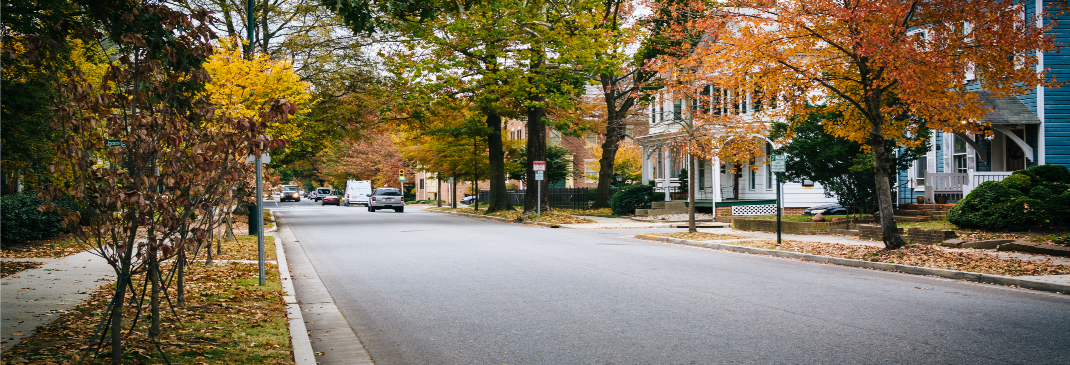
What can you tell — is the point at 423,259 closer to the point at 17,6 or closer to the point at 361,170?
the point at 17,6

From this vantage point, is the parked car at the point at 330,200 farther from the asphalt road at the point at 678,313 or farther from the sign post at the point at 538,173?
the asphalt road at the point at 678,313

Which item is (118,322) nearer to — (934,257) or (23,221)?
(934,257)

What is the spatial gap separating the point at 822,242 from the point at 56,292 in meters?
15.2

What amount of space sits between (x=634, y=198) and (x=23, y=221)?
2497 cm

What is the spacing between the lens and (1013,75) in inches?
561

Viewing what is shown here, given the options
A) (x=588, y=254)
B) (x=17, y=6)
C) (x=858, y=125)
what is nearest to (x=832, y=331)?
(x=588, y=254)

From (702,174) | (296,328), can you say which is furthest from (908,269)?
(702,174)

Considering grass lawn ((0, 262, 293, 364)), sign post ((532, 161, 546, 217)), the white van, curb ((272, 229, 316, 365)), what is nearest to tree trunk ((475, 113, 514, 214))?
sign post ((532, 161, 546, 217))

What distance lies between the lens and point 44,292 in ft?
32.4

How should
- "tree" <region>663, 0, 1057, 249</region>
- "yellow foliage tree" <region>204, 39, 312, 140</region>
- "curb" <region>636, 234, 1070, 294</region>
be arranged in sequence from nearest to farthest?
"curb" <region>636, 234, 1070, 294</region>, "tree" <region>663, 0, 1057, 249</region>, "yellow foliage tree" <region>204, 39, 312, 140</region>

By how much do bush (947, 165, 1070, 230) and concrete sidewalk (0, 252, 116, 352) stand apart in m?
18.3

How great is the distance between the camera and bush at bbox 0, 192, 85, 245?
54.4ft

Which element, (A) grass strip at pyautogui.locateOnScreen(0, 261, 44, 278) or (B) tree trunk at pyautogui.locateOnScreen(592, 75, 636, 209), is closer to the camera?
(A) grass strip at pyautogui.locateOnScreen(0, 261, 44, 278)

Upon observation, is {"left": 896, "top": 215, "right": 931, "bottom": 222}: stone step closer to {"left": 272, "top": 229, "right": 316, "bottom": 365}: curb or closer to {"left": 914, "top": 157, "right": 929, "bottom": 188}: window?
{"left": 914, "top": 157, "right": 929, "bottom": 188}: window
